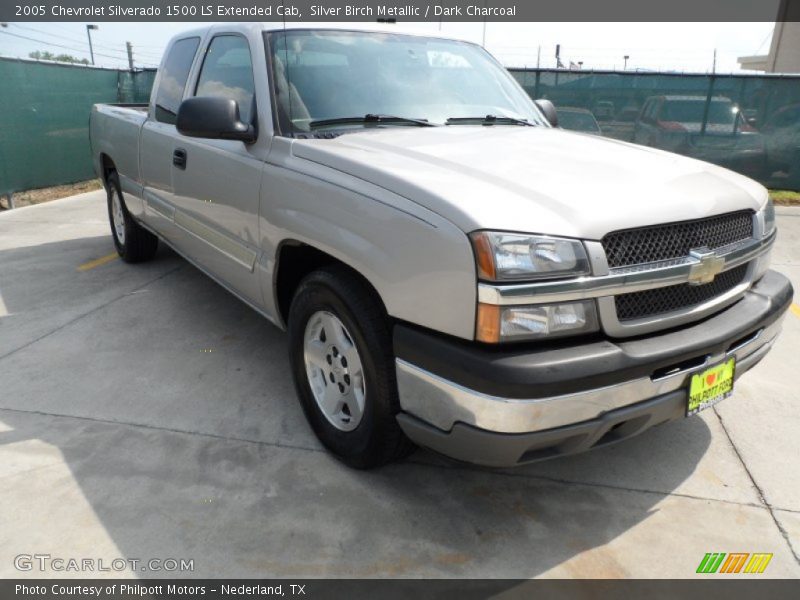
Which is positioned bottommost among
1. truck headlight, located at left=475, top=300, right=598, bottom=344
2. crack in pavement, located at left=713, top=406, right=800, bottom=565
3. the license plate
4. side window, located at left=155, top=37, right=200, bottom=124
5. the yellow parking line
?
the yellow parking line

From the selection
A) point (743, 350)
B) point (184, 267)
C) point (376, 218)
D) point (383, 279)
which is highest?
point (376, 218)

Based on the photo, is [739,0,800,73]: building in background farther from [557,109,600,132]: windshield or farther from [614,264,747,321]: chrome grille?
[614,264,747,321]: chrome grille

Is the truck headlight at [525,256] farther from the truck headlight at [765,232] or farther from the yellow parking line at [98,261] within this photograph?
the yellow parking line at [98,261]

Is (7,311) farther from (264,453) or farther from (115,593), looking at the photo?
(115,593)

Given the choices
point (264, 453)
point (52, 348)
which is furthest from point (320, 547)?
point (52, 348)

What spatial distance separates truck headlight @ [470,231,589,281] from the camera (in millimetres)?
1978

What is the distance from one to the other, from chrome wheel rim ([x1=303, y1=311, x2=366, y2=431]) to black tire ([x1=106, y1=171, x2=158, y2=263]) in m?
3.40

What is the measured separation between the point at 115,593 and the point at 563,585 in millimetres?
1565

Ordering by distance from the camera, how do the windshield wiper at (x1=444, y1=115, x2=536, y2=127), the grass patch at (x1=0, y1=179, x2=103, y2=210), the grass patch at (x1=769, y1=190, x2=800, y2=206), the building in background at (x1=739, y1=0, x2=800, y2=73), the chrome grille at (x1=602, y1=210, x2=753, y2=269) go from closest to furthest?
1. the chrome grille at (x1=602, y1=210, x2=753, y2=269)
2. the windshield wiper at (x1=444, y1=115, x2=536, y2=127)
3. the grass patch at (x1=0, y1=179, x2=103, y2=210)
4. the grass patch at (x1=769, y1=190, x2=800, y2=206)
5. the building in background at (x1=739, y1=0, x2=800, y2=73)

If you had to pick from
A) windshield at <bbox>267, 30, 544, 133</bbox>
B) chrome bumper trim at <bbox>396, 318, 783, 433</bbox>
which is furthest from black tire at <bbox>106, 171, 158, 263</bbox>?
chrome bumper trim at <bbox>396, 318, 783, 433</bbox>

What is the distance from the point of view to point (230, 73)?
3572mm

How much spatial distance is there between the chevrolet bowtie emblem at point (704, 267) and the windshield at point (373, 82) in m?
1.50

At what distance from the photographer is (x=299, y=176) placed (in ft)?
8.95

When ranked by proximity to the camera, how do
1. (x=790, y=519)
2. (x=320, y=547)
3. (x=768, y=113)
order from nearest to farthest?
(x=320, y=547) < (x=790, y=519) < (x=768, y=113)
